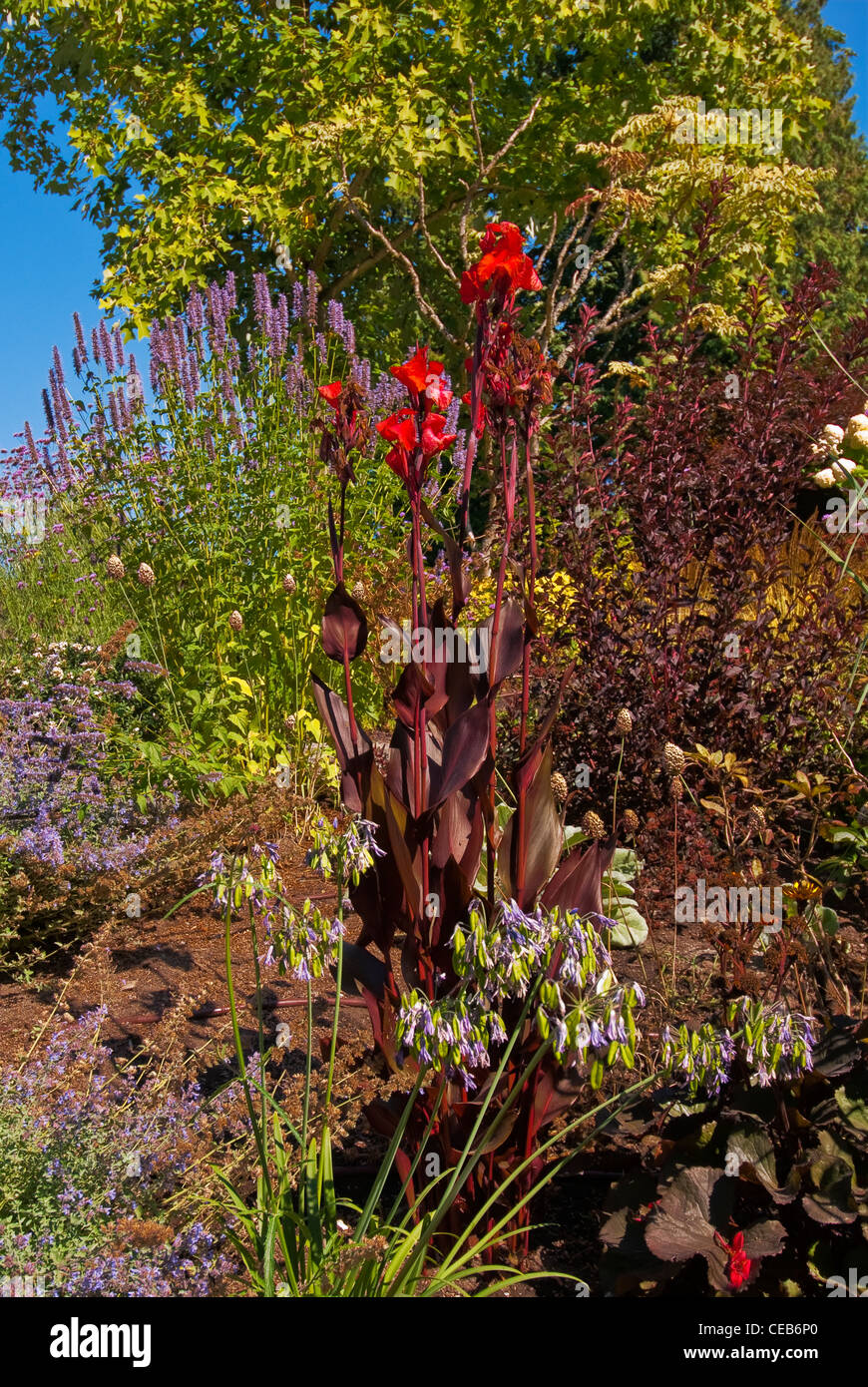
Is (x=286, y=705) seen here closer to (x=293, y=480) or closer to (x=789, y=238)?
(x=293, y=480)

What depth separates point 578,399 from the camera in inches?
146

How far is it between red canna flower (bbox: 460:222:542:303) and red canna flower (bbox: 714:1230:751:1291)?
1445 millimetres

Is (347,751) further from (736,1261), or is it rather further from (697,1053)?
(736,1261)

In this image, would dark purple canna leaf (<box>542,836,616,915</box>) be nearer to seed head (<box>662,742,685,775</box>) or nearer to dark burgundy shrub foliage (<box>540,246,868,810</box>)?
seed head (<box>662,742,685,775</box>)

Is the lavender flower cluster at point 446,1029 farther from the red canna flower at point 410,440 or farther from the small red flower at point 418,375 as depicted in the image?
the small red flower at point 418,375

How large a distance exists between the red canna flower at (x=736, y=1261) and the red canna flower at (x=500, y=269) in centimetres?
145

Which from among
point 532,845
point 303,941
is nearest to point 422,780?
point 532,845

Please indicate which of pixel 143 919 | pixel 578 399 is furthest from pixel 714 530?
pixel 143 919

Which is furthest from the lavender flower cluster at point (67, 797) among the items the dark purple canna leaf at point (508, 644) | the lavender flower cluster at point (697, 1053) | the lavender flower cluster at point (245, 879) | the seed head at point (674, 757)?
the lavender flower cluster at point (697, 1053)

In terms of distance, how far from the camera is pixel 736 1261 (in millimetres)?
1518

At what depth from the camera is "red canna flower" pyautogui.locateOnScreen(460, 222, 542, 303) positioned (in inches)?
62.8

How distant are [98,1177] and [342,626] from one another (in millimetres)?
1017

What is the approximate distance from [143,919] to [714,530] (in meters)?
2.29

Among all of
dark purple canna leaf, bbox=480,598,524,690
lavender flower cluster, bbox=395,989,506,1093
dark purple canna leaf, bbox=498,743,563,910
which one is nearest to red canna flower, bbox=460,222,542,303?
dark purple canna leaf, bbox=480,598,524,690
